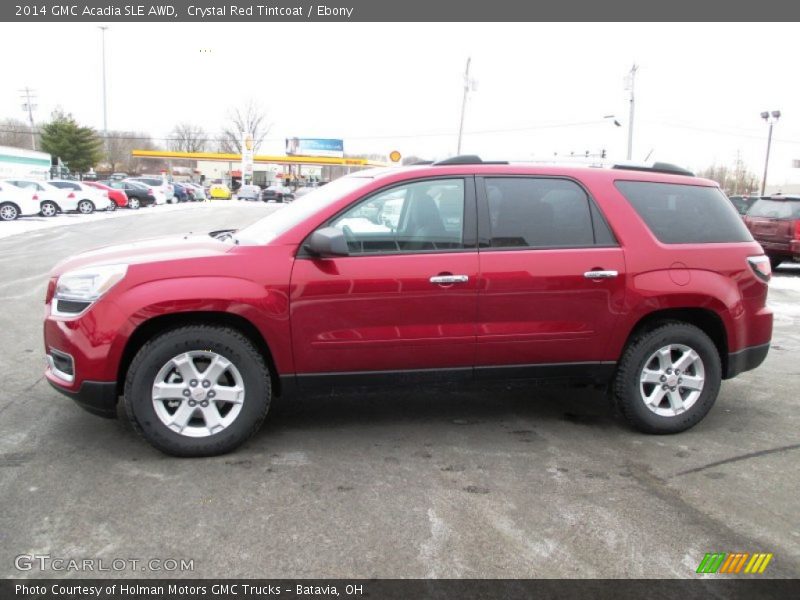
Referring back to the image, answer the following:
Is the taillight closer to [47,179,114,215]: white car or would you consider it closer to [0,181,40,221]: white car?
[0,181,40,221]: white car

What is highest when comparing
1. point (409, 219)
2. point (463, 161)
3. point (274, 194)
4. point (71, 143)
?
point (71, 143)

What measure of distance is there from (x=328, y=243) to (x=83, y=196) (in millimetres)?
30333

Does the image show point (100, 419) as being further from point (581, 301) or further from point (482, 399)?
point (581, 301)

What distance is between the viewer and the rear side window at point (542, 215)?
4.24 m

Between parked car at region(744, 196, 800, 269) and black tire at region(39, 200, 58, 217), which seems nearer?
parked car at region(744, 196, 800, 269)

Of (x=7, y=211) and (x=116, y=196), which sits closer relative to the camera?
(x=7, y=211)

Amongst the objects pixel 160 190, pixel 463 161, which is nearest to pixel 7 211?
pixel 160 190

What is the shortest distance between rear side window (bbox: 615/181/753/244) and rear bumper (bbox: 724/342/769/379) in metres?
0.80

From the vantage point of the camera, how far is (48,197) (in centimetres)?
2686

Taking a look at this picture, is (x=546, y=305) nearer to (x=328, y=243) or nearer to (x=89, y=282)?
(x=328, y=243)

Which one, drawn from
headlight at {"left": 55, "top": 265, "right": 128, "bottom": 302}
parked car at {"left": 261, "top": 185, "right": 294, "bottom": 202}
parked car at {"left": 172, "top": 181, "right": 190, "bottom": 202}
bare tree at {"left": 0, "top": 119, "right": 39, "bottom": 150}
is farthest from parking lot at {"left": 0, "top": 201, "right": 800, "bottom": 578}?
bare tree at {"left": 0, "top": 119, "right": 39, "bottom": 150}

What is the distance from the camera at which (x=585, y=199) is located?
14.5 feet

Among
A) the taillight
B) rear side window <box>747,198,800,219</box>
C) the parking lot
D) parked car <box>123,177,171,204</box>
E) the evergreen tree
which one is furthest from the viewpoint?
the evergreen tree

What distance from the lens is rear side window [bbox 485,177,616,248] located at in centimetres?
424
